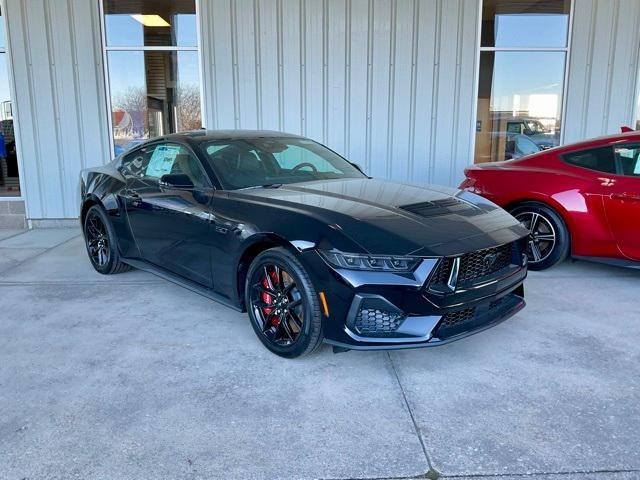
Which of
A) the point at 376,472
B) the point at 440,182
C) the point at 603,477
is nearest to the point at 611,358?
the point at 603,477

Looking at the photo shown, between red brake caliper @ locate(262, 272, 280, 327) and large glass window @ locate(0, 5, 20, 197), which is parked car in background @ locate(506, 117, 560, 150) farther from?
large glass window @ locate(0, 5, 20, 197)

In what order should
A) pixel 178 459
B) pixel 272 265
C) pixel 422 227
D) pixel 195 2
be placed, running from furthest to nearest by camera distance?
1. pixel 195 2
2. pixel 272 265
3. pixel 422 227
4. pixel 178 459

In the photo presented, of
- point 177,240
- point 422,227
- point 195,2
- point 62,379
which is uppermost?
point 195,2

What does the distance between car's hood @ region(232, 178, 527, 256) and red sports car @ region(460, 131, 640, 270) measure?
148 centimetres

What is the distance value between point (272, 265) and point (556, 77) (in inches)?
247

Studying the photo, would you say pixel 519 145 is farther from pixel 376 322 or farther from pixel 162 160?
pixel 376 322

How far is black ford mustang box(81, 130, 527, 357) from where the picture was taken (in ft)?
9.02

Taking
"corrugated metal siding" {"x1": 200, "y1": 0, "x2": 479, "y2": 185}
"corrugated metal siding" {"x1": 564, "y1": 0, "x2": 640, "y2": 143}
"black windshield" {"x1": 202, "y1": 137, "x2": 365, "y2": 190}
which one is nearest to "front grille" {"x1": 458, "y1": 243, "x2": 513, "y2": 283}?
"black windshield" {"x1": 202, "y1": 137, "x2": 365, "y2": 190}

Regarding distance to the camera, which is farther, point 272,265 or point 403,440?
point 272,265

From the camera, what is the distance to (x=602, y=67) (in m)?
7.26

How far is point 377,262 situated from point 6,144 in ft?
23.5

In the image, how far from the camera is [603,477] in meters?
2.12

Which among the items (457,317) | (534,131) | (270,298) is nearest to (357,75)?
(534,131)

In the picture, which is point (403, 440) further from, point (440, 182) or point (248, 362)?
point (440, 182)
